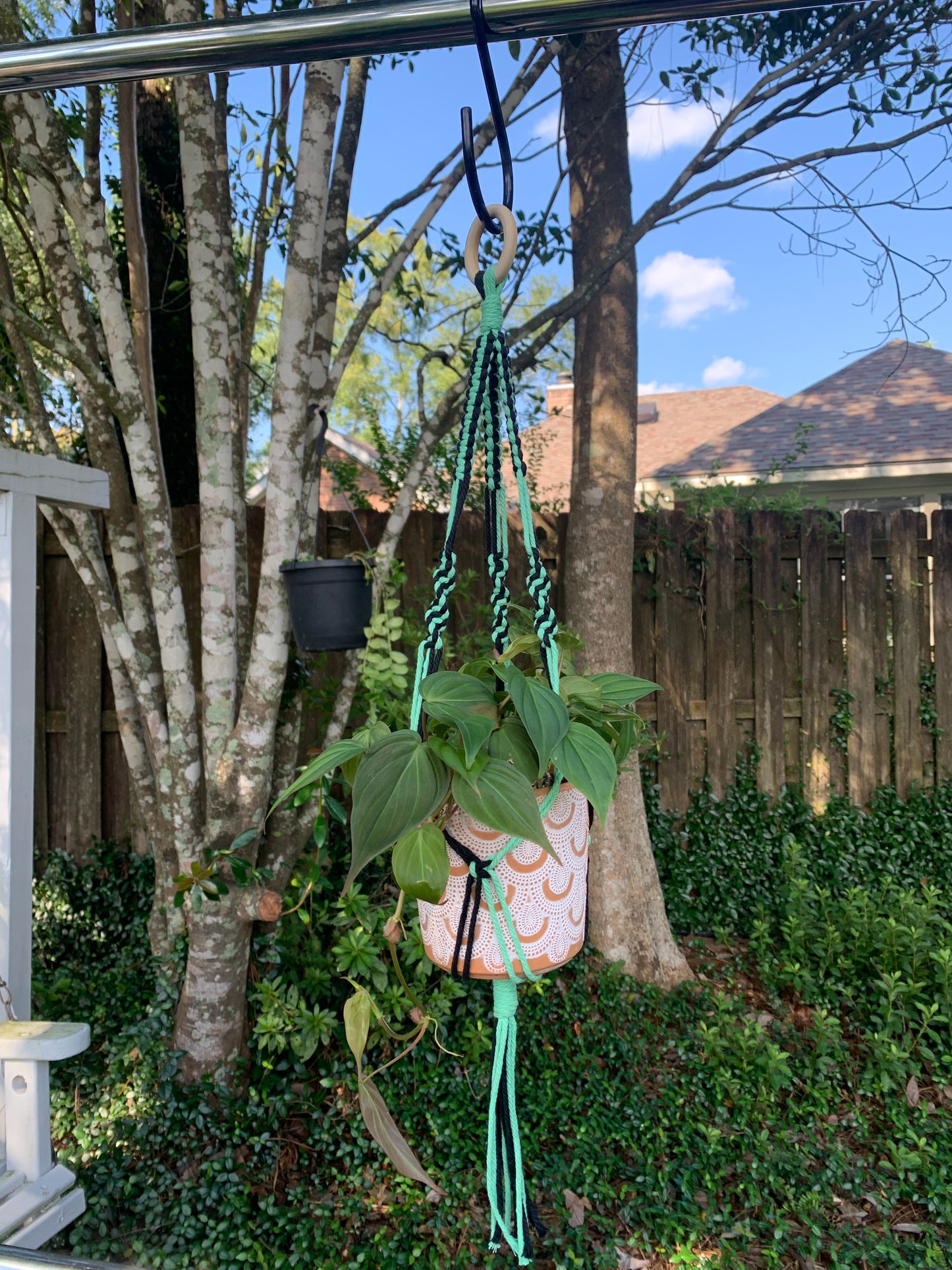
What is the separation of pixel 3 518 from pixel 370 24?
66.9 inches

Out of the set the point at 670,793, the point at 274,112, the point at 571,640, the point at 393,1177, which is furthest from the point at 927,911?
the point at 274,112

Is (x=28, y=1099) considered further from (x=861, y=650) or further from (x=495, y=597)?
(x=861, y=650)

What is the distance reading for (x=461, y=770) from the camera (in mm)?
1024

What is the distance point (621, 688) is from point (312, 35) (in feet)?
3.16

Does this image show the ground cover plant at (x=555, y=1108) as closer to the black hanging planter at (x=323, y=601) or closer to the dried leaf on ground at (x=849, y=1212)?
the dried leaf on ground at (x=849, y=1212)

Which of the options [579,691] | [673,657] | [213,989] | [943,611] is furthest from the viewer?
[943,611]

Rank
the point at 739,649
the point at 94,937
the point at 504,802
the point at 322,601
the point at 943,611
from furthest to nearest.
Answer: the point at 943,611, the point at 739,649, the point at 94,937, the point at 322,601, the point at 504,802

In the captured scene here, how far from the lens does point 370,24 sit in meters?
0.84

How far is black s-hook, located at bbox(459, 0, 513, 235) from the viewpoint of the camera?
0.81 metres

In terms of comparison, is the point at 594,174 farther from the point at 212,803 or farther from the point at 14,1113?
the point at 14,1113

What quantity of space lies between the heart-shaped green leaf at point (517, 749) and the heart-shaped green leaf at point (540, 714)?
0.11ft

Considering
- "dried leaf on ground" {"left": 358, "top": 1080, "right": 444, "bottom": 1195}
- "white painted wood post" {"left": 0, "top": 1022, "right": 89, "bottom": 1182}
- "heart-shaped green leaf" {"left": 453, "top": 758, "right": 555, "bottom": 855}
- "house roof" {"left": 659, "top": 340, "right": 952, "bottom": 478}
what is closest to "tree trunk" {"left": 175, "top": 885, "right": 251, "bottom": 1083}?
"white painted wood post" {"left": 0, "top": 1022, "right": 89, "bottom": 1182}

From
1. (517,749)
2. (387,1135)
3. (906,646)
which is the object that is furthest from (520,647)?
(906,646)

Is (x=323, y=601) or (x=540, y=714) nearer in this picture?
(x=540, y=714)
